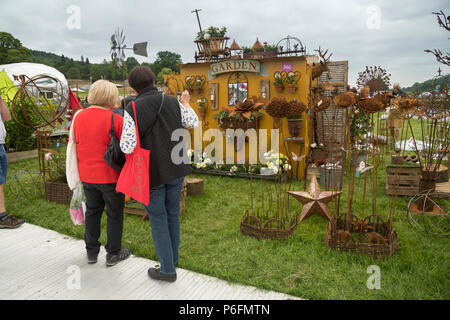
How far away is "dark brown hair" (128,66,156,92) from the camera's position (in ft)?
8.20

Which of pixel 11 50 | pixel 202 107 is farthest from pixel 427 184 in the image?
pixel 11 50

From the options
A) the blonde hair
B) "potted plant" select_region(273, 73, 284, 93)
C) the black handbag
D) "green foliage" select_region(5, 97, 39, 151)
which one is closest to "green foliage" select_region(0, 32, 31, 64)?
"green foliage" select_region(5, 97, 39, 151)

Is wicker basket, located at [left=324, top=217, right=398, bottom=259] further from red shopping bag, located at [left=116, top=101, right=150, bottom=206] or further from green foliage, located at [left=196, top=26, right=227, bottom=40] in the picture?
green foliage, located at [left=196, top=26, right=227, bottom=40]

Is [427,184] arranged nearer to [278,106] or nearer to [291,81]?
[278,106]

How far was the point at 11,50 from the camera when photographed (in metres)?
26.9

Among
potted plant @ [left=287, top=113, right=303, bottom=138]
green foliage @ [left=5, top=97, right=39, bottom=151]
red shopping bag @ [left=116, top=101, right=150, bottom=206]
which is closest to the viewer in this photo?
red shopping bag @ [left=116, top=101, right=150, bottom=206]

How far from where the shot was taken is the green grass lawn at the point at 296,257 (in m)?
2.69

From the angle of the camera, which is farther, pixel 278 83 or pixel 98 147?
pixel 278 83

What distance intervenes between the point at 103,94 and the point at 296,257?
8.29 feet

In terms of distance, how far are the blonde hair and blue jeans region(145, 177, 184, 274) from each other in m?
0.99

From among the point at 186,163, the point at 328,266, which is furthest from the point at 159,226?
the point at 328,266

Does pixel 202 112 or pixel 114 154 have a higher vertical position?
pixel 202 112

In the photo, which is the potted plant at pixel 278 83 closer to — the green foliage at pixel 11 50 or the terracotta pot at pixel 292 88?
the terracotta pot at pixel 292 88

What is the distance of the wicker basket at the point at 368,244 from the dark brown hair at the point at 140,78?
8.19 feet
